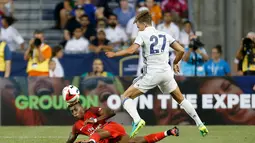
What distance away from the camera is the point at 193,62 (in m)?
19.9

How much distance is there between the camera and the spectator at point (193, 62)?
65.1ft

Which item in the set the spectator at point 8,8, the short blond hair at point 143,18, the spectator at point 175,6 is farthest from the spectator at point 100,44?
the short blond hair at point 143,18

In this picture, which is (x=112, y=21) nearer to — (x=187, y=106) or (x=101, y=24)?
(x=101, y=24)

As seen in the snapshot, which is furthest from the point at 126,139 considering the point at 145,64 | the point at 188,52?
the point at 188,52

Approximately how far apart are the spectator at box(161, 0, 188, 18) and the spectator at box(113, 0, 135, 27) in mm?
878

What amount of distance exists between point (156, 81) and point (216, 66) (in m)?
6.13

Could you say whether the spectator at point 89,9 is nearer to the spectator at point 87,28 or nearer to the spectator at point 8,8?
the spectator at point 87,28

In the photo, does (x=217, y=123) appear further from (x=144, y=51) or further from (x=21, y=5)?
(x=21, y=5)

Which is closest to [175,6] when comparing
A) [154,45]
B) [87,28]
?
[87,28]

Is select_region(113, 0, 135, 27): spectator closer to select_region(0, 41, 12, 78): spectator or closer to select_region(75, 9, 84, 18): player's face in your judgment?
select_region(75, 9, 84, 18): player's face

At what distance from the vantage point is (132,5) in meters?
23.4

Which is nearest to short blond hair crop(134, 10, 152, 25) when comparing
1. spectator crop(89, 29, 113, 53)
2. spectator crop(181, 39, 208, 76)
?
spectator crop(181, 39, 208, 76)

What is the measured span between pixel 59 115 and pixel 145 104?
5.89ft

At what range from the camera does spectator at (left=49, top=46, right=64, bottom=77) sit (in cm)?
2011
